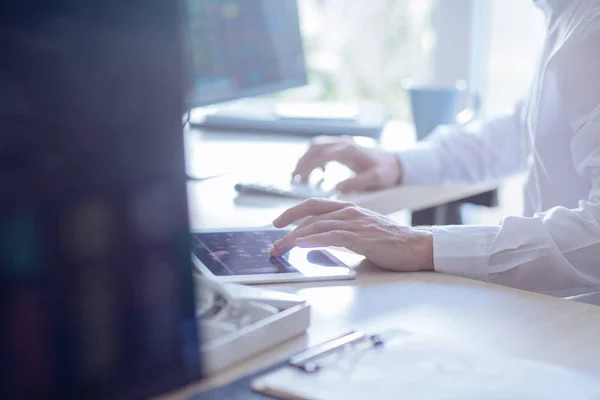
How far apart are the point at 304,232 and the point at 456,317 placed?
240mm

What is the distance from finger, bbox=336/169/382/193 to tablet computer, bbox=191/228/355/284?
34cm

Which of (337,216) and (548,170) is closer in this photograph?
(337,216)

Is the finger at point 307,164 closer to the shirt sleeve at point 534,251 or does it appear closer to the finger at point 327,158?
the finger at point 327,158

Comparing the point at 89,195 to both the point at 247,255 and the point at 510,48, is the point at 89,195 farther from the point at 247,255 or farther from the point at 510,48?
the point at 510,48

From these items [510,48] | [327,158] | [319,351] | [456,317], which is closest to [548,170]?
[327,158]

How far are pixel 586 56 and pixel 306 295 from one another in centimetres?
58

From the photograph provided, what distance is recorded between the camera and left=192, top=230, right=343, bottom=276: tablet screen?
102cm

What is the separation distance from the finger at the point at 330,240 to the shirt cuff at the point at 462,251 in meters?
0.10

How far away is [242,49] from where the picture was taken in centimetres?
170

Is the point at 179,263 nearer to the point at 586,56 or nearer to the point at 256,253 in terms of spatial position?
the point at 256,253

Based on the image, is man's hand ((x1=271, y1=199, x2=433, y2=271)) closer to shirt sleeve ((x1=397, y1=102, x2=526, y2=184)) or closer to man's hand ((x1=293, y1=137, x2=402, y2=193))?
man's hand ((x1=293, y1=137, x2=402, y2=193))

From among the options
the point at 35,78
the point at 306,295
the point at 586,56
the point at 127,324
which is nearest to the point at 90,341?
the point at 127,324

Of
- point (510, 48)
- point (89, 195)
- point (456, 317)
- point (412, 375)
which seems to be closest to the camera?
point (89, 195)

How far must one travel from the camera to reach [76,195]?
58 centimetres
